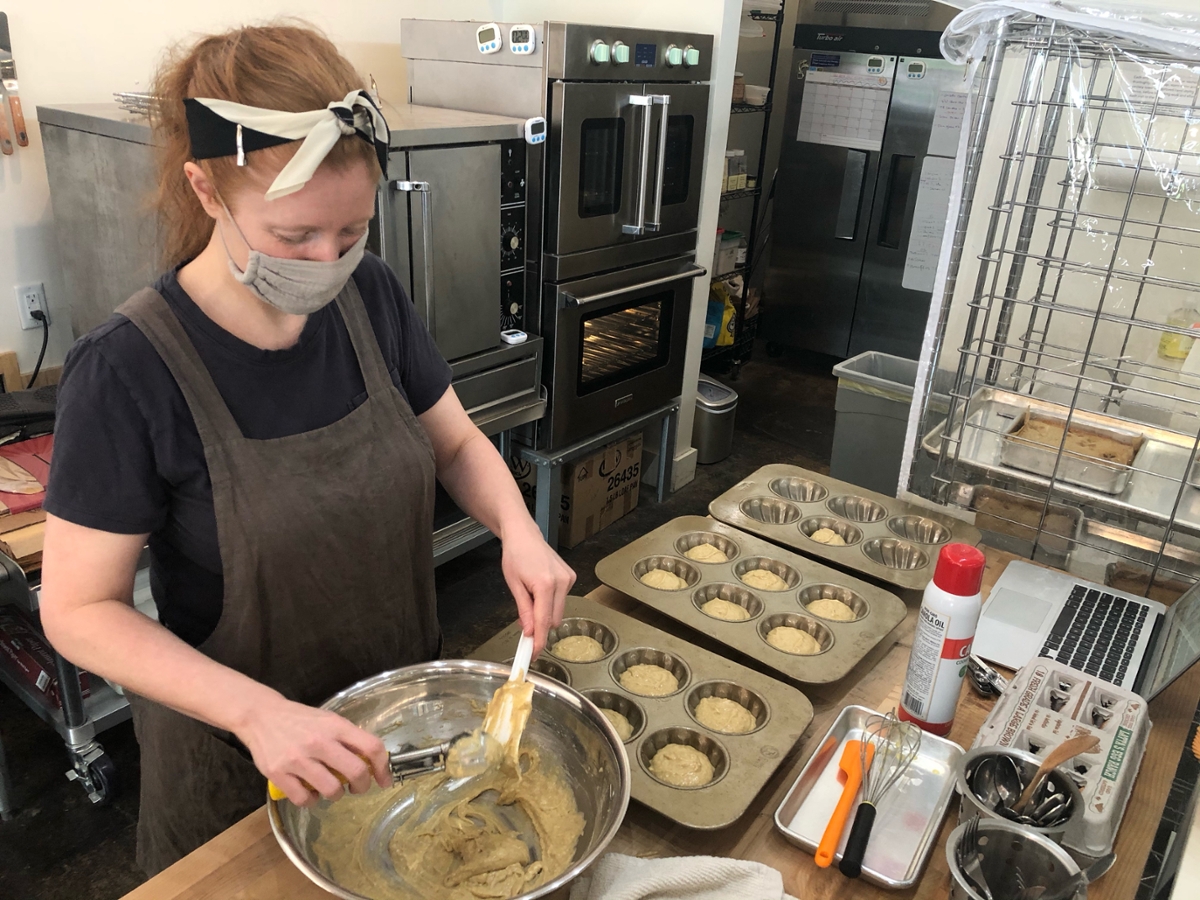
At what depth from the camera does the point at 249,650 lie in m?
1.07

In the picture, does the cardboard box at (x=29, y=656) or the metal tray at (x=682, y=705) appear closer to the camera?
the metal tray at (x=682, y=705)

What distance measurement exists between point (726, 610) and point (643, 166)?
1842mm

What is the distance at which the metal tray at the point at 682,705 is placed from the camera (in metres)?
0.99

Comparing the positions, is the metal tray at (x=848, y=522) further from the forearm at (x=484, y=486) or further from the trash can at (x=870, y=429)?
the trash can at (x=870, y=429)

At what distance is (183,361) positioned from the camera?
0.96m

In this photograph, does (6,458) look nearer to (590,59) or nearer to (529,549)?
(529,549)

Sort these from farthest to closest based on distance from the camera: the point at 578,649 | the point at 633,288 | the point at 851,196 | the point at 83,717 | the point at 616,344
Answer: the point at 851,196 → the point at 616,344 → the point at 633,288 → the point at 83,717 → the point at 578,649

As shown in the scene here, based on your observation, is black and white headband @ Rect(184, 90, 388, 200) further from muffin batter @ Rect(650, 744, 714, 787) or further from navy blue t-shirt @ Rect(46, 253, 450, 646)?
muffin batter @ Rect(650, 744, 714, 787)

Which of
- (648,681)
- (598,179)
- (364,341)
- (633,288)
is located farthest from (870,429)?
(364,341)

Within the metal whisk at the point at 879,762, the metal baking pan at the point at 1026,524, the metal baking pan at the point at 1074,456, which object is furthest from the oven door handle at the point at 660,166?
the metal whisk at the point at 879,762

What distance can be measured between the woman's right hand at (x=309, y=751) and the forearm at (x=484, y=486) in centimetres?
42

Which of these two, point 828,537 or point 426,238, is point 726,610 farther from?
point 426,238

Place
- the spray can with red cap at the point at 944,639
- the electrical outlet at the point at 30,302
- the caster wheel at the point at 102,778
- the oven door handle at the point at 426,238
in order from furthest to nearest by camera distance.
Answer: the electrical outlet at the point at 30,302, the oven door handle at the point at 426,238, the caster wheel at the point at 102,778, the spray can with red cap at the point at 944,639

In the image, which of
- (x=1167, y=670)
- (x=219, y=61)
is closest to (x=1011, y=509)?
(x=1167, y=670)
